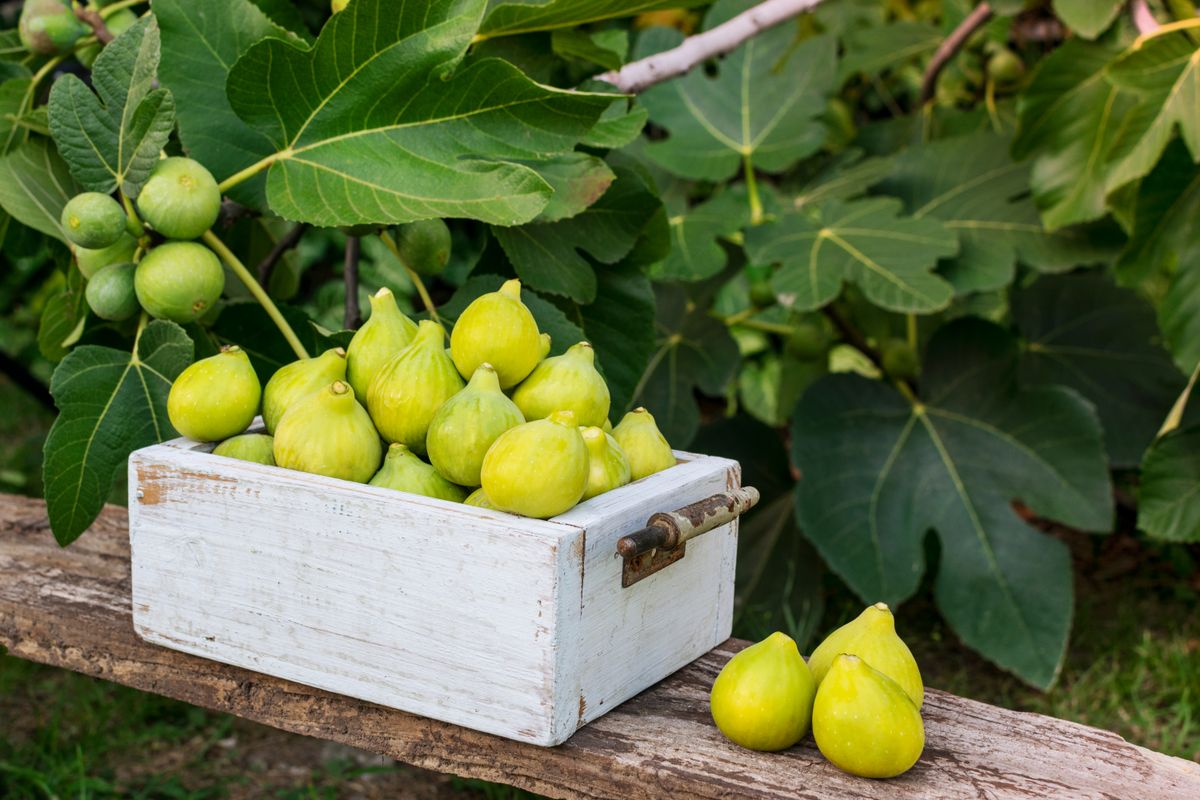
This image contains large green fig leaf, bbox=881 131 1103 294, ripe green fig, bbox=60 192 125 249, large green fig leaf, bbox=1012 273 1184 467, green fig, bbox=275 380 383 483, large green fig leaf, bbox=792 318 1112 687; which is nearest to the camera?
green fig, bbox=275 380 383 483

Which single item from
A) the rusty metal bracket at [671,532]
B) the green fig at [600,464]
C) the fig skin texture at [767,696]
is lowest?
the fig skin texture at [767,696]

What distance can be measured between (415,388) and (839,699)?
16.0 inches

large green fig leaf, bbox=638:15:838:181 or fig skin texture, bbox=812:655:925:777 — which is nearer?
fig skin texture, bbox=812:655:925:777

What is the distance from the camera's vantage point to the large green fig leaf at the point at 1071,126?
1.96 m

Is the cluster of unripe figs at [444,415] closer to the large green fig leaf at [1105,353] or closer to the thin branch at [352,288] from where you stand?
the thin branch at [352,288]

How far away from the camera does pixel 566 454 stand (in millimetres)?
829

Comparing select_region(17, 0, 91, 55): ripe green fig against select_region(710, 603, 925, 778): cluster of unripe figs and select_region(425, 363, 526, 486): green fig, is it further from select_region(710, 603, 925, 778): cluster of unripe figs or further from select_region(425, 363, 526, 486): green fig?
select_region(710, 603, 925, 778): cluster of unripe figs

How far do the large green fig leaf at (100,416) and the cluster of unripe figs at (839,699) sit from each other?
0.61 metres

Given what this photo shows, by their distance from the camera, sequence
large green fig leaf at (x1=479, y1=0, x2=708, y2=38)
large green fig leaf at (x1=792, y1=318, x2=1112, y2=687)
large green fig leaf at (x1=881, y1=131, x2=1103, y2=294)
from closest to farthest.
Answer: large green fig leaf at (x1=479, y1=0, x2=708, y2=38) < large green fig leaf at (x1=792, y1=318, x2=1112, y2=687) < large green fig leaf at (x1=881, y1=131, x2=1103, y2=294)

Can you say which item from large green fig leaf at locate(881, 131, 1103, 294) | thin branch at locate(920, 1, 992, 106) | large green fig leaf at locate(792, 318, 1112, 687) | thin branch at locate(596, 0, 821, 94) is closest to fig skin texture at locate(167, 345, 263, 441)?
thin branch at locate(596, 0, 821, 94)

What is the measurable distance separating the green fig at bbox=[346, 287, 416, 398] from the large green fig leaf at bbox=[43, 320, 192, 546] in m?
0.19

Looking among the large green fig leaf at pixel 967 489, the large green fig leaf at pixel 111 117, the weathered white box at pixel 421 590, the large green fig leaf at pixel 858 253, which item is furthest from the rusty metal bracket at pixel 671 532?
the large green fig leaf at pixel 967 489

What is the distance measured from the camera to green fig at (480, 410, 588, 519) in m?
0.82

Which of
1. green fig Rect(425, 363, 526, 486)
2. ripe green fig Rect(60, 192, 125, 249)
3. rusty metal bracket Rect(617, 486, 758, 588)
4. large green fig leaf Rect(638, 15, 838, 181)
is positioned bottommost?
rusty metal bracket Rect(617, 486, 758, 588)
